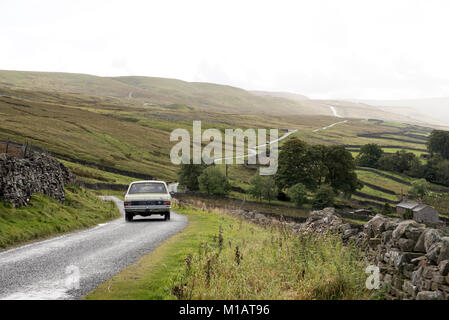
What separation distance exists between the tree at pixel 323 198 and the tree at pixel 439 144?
80.7 meters

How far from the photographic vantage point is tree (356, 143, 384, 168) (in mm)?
A: 135375

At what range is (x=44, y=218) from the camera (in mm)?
22250

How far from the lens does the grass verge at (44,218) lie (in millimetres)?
18500

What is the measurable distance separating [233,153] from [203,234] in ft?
430

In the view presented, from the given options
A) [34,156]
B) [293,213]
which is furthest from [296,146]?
[34,156]

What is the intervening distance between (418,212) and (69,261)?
267 ft

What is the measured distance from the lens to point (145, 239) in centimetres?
1942

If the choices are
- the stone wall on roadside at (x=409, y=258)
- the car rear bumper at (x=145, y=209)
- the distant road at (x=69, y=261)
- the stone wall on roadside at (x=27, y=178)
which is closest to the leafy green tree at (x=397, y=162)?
the car rear bumper at (x=145, y=209)

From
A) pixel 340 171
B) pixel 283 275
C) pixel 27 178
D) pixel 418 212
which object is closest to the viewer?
pixel 283 275

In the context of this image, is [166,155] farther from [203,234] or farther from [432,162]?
[203,234]

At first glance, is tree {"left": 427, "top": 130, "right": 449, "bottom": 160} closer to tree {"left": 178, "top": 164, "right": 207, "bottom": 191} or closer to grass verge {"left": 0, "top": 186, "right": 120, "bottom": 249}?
tree {"left": 178, "top": 164, "right": 207, "bottom": 191}

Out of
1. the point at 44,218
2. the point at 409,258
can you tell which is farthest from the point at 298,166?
the point at 409,258

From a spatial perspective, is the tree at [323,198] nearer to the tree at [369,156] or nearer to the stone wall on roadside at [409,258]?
the tree at [369,156]

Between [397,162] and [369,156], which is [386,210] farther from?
[369,156]
